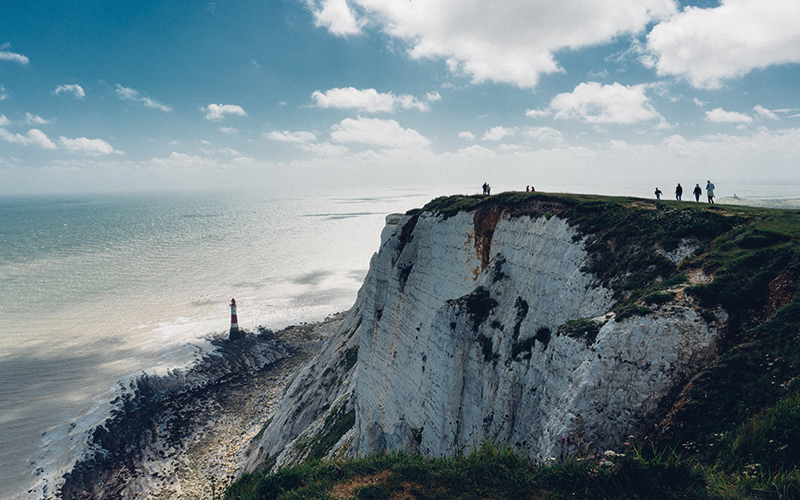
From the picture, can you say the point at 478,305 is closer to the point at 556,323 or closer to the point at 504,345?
the point at 504,345

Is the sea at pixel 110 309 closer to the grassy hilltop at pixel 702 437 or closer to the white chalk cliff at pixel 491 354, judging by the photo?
the white chalk cliff at pixel 491 354

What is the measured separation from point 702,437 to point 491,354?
30.8 ft

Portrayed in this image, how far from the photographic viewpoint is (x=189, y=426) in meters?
37.8

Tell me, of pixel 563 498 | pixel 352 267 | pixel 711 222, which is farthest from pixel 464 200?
pixel 352 267

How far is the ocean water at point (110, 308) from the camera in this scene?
1423 inches

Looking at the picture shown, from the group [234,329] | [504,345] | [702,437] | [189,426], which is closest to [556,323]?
[504,345]

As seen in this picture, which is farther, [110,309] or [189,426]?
[110,309]

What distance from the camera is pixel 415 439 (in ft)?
A: 64.5

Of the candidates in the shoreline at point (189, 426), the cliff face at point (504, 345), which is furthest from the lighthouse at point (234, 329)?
the cliff face at point (504, 345)

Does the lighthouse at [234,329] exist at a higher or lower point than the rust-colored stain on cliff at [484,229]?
lower

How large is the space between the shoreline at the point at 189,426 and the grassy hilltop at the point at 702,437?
2432 centimetres

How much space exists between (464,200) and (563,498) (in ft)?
70.5

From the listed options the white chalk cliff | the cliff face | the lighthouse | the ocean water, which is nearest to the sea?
the ocean water

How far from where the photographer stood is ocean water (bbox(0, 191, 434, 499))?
119 feet
